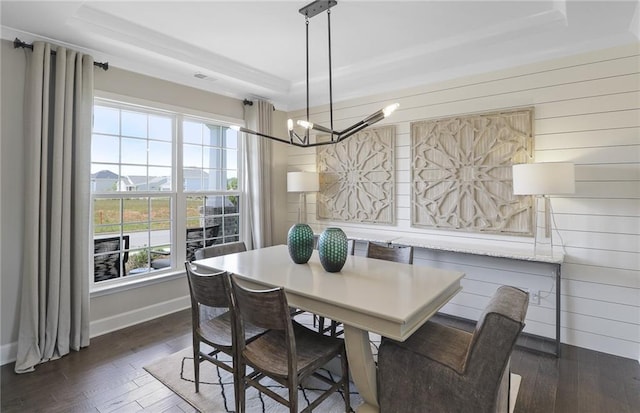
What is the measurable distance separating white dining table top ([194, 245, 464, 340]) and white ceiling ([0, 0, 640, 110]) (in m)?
1.99

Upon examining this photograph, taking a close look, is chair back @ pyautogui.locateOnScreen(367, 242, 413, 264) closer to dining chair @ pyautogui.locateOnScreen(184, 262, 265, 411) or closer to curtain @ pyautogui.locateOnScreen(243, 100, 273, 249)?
dining chair @ pyautogui.locateOnScreen(184, 262, 265, 411)

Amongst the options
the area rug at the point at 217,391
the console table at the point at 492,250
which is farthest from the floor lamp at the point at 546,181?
the area rug at the point at 217,391

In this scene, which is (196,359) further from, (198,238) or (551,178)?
(551,178)

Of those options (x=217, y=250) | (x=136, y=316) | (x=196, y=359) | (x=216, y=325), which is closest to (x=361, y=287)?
(x=216, y=325)

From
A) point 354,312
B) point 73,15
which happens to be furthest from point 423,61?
point 73,15

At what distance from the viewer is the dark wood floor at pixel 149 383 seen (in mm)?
2121

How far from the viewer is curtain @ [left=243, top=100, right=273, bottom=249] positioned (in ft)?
14.5

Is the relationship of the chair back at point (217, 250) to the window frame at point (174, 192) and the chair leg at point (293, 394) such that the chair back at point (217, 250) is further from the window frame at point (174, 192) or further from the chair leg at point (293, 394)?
the chair leg at point (293, 394)

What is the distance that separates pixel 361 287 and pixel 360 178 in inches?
95.8

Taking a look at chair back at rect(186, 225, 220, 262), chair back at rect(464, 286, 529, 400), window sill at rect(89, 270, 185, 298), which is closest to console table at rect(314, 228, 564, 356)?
chair back at rect(464, 286, 529, 400)

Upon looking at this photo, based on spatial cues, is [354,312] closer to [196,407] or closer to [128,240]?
[196,407]

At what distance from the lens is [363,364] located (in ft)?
5.69

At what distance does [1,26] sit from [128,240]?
203 cm

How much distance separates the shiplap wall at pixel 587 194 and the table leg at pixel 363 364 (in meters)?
2.06
